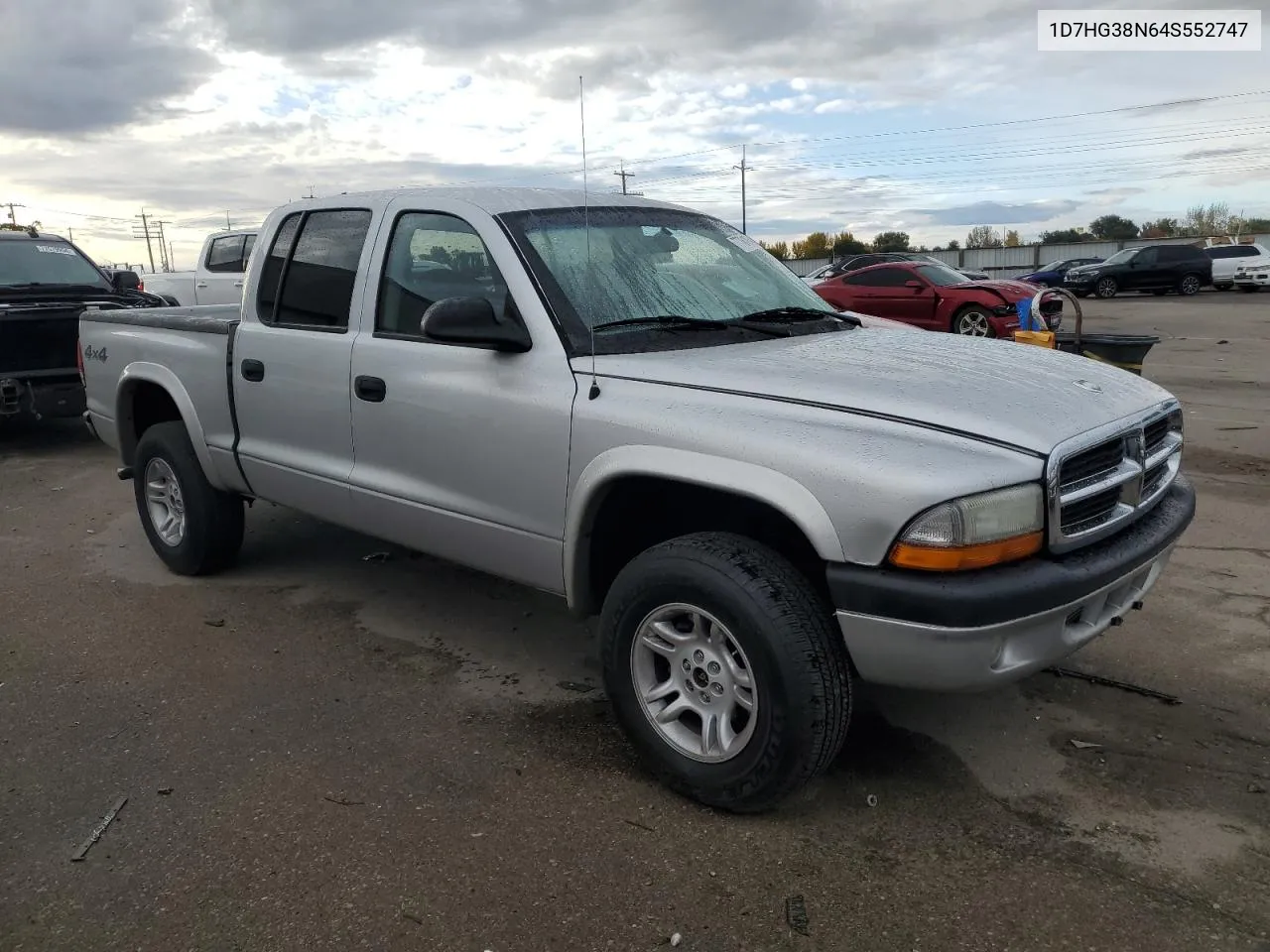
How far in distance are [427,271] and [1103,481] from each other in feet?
8.16

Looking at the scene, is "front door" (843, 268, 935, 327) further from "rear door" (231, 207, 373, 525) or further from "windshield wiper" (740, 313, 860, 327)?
"rear door" (231, 207, 373, 525)

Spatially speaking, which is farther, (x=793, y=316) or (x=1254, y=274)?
(x=1254, y=274)

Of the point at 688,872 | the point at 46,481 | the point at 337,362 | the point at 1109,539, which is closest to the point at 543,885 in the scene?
the point at 688,872

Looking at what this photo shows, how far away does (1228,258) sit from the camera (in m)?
30.3

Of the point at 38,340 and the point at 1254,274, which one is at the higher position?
the point at 1254,274

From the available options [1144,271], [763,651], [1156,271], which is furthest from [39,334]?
[1156,271]

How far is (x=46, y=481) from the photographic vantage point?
7727 mm

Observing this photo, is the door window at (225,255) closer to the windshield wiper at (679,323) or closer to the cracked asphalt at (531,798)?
the cracked asphalt at (531,798)

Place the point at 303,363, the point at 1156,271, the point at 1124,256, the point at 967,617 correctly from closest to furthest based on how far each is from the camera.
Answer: the point at 967,617, the point at 303,363, the point at 1156,271, the point at 1124,256

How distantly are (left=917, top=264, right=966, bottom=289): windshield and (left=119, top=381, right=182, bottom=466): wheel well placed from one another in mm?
12985

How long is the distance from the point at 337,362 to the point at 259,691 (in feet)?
4.33

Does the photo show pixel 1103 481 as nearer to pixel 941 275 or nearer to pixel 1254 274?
pixel 941 275

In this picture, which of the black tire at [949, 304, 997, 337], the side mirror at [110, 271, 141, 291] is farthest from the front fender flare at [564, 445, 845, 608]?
the black tire at [949, 304, 997, 337]

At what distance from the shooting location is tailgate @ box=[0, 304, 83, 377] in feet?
27.2
